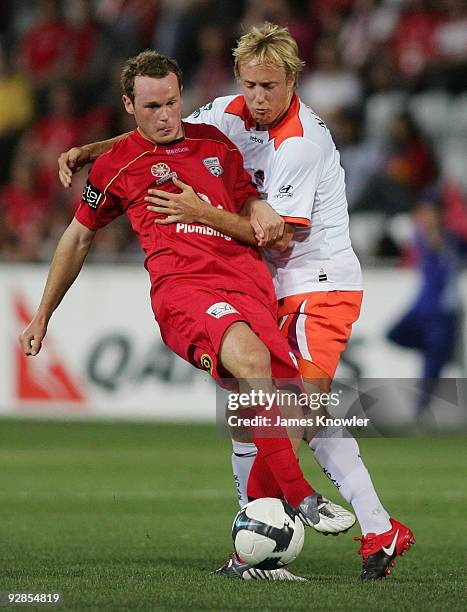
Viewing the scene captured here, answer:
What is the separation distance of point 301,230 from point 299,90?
9.50 metres

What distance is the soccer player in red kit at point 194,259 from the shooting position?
5.59 m

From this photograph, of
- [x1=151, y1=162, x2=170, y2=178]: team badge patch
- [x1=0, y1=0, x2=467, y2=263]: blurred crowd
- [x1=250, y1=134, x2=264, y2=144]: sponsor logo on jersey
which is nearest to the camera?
[x1=151, y1=162, x2=170, y2=178]: team badge patch

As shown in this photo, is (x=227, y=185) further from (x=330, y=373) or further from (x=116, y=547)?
(x=116, y=547)

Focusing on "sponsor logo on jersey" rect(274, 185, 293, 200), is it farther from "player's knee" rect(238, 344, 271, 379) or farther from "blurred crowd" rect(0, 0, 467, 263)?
"blurred crowd" rect(0, 0, 467, 263)

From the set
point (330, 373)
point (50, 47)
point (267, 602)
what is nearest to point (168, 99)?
point (330, 373)

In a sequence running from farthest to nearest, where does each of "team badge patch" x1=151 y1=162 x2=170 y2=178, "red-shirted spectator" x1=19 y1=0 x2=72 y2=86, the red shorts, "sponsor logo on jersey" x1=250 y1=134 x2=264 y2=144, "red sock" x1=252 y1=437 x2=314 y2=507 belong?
"red-shirted spectator" x1=19 y1=0 x2=72 y2=86, "sponsor logo on jersey" x1=250 y1=134 x2=264 y2=144, "team badge patch" x1=151 y1=162 x2=170 y2=178, the red shorts, "red sock" x1=252 y1=437 x2=314 y2=507

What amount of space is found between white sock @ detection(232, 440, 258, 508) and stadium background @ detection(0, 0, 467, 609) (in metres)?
0.40

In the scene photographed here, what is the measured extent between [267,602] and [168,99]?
2.28 meters

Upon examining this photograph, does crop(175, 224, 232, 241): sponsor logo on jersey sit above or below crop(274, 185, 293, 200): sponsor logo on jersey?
below

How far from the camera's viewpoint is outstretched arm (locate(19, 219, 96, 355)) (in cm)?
628

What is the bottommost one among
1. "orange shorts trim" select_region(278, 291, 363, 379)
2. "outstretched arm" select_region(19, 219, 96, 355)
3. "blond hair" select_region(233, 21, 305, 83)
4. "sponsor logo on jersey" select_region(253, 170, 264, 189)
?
"orange shorts trim" select_region(278, 291, 363, 379)

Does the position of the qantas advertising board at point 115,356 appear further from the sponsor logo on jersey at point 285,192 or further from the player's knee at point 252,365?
the player's knee at point 252,365

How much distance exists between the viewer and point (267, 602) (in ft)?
17.0

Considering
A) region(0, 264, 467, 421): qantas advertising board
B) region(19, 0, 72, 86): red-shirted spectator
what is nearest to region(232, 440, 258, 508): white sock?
region(0, 264, 467, 421): qantas advertising board
